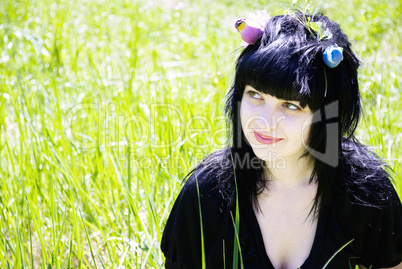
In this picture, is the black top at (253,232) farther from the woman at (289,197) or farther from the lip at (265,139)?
the lip at (265,139)

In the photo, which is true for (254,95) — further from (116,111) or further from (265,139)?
(116,111)

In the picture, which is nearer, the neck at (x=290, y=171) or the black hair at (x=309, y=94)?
the black hair at (x=309, y=94)

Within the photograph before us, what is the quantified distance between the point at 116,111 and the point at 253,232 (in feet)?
3.41

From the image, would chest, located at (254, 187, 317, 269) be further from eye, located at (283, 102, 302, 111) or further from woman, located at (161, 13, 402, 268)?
eye, located at (283, 102, 302, 111)

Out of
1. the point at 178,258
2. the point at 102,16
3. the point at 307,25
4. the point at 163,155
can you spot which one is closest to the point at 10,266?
the point at 178,258

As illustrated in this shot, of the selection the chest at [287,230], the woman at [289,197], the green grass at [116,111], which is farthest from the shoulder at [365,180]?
the green grass at [116,111]

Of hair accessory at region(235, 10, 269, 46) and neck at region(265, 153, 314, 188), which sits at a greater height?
hair accessory at region(235, 10, 269, 46)

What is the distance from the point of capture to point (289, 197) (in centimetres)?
142

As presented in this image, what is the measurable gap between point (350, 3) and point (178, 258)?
9.57 ft

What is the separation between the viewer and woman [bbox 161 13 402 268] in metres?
1.30

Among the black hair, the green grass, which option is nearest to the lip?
the black hair

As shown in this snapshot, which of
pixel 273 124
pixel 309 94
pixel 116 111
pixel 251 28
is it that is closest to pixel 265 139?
pixel 273 124

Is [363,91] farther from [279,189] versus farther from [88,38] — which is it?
[88,38]

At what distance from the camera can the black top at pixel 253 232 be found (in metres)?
1.38
